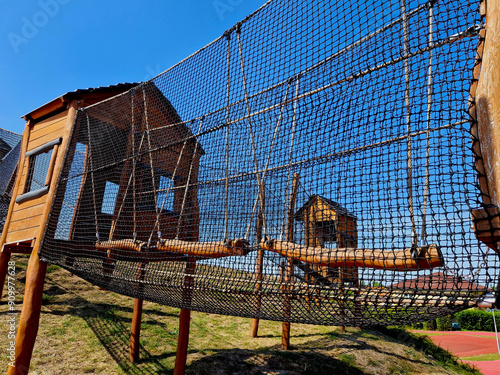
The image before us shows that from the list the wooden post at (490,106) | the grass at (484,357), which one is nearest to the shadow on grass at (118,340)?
the wooden post at (490,106)

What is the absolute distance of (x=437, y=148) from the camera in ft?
6.37

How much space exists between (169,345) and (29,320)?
8.97 ft

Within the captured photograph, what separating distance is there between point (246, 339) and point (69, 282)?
4.91 m

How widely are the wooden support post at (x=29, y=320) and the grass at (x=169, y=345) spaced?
1.47 feet

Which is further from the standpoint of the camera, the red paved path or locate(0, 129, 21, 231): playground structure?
the red paved path

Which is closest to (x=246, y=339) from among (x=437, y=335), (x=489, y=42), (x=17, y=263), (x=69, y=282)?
(x=69, y=282)

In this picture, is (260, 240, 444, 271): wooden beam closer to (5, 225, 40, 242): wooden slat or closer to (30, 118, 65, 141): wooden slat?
(5, 225, 40, 242): wooden slat

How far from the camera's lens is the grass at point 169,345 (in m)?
5.66

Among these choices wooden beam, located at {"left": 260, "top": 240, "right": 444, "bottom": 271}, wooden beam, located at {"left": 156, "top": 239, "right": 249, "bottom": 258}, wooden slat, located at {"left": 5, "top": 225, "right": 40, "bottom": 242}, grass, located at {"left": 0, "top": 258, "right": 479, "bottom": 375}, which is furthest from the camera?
grass, located at {"left": 0, "top": 258, "right": 479, "bottom": 375}

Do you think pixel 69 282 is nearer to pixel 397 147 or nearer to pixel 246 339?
pixel 246 339

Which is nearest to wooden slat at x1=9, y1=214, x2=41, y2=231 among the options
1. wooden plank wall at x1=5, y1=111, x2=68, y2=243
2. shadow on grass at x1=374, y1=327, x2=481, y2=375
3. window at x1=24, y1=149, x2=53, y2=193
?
wooden plank wall at x1=5, y1=111, x2=68, y2=243

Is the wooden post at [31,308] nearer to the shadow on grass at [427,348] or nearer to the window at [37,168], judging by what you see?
the window at [37,168]

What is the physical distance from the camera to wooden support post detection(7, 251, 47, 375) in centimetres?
458

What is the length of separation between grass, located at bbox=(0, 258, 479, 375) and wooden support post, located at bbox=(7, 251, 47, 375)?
45cm
